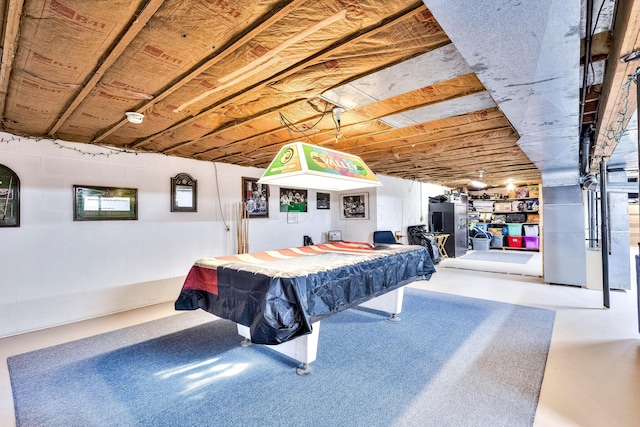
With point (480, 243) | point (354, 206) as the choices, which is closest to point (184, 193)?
point (354, 206)

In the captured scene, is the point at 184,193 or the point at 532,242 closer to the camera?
the point at 184,193

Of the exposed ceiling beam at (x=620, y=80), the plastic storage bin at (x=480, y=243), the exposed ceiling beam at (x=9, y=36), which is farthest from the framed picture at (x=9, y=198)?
the plastic storage bin at (x=480, y=243)

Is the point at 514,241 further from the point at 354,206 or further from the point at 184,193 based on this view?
the point at 184,193

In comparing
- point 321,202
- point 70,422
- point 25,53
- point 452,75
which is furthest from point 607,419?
point 321,202

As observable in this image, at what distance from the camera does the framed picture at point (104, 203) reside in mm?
3781

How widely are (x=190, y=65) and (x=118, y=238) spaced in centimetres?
312

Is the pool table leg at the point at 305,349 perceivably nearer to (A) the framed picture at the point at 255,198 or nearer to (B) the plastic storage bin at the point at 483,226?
(A) the framed picture at the point at 255,198

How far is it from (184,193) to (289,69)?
3.45 metres

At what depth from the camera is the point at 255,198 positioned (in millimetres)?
5703

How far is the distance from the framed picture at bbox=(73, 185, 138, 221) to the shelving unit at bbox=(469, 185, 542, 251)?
419 inches

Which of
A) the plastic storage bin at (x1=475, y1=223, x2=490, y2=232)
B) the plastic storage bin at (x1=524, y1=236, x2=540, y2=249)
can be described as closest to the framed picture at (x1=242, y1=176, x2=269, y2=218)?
the plastic storage bin at (x1=475, y1=223, x2=490, y2=232)

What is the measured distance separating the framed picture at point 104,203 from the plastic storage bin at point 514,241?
11.1 m

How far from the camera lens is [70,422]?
1.91 meters

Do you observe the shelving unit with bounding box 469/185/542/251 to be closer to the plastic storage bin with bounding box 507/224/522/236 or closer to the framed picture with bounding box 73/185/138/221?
the plastic storage bin with bounding box 507/224/522/236
